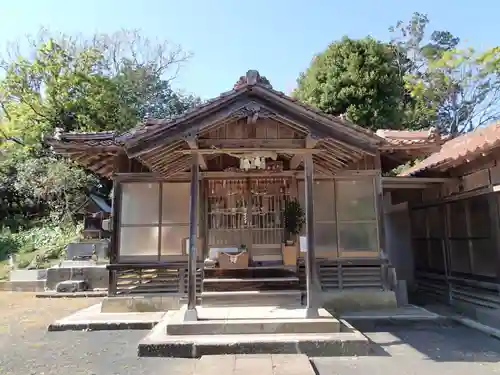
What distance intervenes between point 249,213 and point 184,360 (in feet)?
12.7

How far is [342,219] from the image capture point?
26.0ft

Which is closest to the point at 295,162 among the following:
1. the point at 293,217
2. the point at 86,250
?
the point at 293,217

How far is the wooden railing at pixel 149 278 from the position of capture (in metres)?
7.62

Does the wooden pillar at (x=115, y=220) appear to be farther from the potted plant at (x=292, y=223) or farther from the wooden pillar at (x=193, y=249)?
the potted plant at (x=292, y=223)

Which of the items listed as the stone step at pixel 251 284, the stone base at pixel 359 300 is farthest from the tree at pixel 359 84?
the stone step at pixel 251 284

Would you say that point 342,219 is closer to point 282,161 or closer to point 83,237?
point 282,161

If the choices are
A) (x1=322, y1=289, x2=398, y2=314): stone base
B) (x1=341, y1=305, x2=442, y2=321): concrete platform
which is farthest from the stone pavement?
(x1=322, y1=289, x2=398, y2=314): stone base

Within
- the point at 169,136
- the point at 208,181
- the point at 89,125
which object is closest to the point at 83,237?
the point at 89,125

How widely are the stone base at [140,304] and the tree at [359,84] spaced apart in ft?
38.8

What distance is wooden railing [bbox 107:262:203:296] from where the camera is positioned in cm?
762

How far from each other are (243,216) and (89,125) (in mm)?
14783

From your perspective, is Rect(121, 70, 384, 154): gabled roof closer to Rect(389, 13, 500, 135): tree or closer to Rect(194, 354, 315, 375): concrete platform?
Rect(194, 354, 315, 375): concrete platform

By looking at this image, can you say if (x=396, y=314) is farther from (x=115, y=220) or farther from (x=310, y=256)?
(x=115, y=220)

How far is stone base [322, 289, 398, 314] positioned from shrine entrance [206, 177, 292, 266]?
4.44 feet
